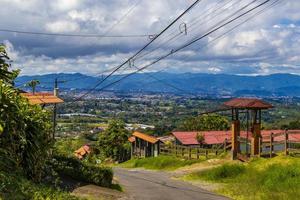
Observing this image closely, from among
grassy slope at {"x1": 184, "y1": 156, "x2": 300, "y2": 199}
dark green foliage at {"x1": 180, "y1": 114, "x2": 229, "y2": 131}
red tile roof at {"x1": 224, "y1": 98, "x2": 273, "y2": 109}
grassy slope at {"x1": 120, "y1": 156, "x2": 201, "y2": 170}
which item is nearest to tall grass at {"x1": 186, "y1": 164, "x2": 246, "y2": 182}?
grassy slope at {"x1": 184, "y1": 156, "x2": 300, "y2": 199}

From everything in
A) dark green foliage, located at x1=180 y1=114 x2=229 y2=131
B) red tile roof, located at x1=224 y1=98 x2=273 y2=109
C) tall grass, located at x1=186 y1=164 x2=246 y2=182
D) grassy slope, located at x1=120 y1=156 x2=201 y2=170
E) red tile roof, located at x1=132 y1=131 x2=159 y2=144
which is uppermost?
red tile roof, located at x1=224 y1=98 x2=273 y2=109

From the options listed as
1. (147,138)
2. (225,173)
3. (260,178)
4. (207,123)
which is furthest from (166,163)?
(207,123)

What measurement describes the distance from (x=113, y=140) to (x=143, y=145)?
3912 mm

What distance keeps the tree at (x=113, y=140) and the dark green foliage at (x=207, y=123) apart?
13967mm

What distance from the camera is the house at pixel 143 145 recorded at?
186 ft

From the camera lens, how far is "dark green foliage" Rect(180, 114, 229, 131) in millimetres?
71875

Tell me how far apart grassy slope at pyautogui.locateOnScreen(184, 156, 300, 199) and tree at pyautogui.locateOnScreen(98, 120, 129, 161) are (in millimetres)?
35163

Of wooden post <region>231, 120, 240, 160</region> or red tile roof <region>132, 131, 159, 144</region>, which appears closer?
wooden post <region>231, 120, 240, 160</region>

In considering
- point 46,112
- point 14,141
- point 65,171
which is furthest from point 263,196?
point 14,141

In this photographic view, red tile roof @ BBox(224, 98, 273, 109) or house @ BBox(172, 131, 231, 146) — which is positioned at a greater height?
red tile roof @ BBox(224, 98, 273, 109)

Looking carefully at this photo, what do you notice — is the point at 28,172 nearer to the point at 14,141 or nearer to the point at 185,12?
the point at 14,141

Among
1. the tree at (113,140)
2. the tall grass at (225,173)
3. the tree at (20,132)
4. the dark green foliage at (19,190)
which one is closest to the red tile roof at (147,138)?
the tree at (113,140)

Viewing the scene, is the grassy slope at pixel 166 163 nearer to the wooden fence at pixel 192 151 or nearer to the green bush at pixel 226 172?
the wooden fence at pixel 192 151

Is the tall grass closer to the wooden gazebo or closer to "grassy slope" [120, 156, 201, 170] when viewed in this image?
the wooden gazebo
